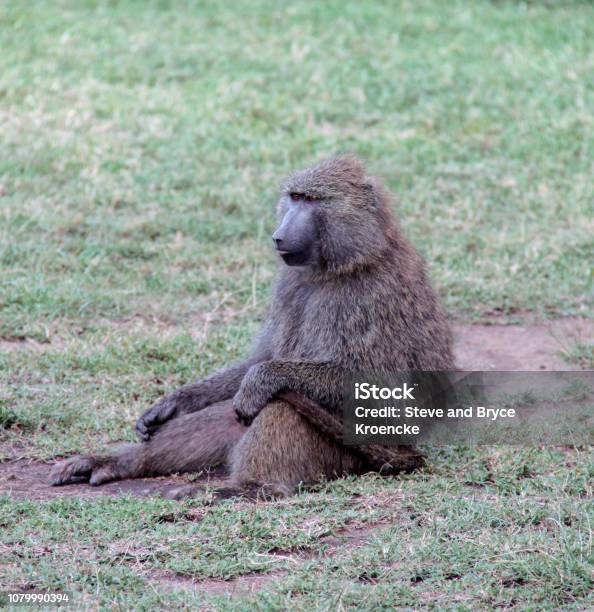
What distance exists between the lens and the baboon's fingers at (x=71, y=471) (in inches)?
179

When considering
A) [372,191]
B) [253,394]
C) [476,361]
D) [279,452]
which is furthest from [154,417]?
[476,361]

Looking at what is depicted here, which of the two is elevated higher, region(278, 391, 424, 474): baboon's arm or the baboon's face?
the baboon's face

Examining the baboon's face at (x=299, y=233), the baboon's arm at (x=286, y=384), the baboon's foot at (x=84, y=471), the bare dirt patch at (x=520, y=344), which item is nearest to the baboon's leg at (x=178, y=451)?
the baboon's foot at (x=84, y=471)

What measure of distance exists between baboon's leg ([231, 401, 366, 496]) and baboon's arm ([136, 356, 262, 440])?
514 millimetres

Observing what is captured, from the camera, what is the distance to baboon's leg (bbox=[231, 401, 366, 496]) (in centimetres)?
433

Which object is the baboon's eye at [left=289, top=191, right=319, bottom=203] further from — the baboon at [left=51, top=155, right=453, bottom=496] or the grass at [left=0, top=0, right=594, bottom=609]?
the grass at [left=0, top=0, right=594, bottom=609]

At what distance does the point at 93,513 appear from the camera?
4020mm

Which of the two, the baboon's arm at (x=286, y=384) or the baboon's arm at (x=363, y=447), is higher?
the baboon's arm at (x=286, y=384)

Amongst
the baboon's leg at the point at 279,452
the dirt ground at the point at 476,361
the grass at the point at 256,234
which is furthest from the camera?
the dirt ground at the point at 476,361

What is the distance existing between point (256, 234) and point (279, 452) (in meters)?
3.34

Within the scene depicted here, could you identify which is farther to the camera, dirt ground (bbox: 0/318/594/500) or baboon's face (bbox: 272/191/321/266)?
baboon's face (bbox: 272/191/321/266)

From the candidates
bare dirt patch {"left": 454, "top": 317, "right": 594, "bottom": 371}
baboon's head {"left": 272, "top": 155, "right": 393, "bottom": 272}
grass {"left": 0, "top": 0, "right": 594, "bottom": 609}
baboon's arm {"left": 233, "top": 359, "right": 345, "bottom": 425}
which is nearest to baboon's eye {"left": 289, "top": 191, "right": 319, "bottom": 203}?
baboon's head {"left": 272, "top": 155, "right": 393, "bottom": 272}

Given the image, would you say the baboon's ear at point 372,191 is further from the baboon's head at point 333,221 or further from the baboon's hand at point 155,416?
the baboon's hand at point 155,416

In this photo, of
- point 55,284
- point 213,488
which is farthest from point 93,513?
point 55,284
